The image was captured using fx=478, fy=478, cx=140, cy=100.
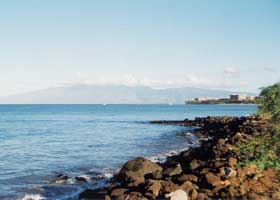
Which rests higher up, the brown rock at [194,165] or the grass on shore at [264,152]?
the grass on shore at [264,152]

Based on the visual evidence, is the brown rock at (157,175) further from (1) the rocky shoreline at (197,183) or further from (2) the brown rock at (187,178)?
(2) the brown rock at (187,178)

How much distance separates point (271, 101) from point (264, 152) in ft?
6.59

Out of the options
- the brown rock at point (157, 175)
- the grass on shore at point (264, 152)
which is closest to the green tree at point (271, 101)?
the grass on shore at point (264, 152)

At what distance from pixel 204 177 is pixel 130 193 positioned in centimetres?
232

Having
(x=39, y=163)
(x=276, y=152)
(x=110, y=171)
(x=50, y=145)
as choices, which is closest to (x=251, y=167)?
(x=276, y=152)

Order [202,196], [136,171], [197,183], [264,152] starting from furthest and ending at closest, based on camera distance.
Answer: [136,171] → [264,152] → [197,183] → [202,196]

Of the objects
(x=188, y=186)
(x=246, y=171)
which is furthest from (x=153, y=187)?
(x=246, y=171)

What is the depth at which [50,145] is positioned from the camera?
3753 cm

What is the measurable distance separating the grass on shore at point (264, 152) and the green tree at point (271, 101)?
46cm

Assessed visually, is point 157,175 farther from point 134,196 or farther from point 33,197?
point 33,197

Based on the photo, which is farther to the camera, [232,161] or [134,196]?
[232,161]

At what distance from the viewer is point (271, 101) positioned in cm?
1594

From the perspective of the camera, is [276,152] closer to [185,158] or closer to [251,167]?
[251,167]

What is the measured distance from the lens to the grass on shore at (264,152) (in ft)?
46.9
